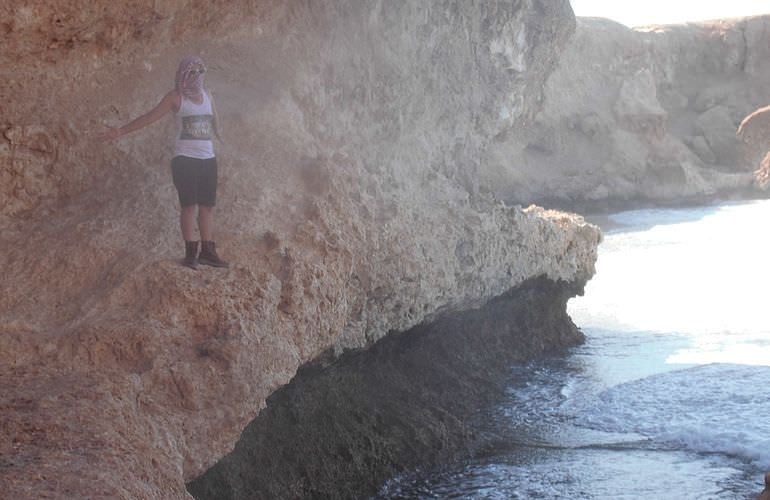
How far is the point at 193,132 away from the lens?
543 cm

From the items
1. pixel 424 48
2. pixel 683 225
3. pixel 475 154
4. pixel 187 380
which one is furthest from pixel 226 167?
pixel 683 225

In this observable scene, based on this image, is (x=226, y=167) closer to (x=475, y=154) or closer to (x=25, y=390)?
(x=25, y=390)

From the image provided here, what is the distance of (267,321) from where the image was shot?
5.28m

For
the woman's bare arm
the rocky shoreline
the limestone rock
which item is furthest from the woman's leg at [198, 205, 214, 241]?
the limestone rock

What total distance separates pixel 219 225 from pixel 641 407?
12.7ft

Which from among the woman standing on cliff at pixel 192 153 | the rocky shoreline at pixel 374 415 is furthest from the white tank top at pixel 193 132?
the rocky shoreline at pixel 374 415

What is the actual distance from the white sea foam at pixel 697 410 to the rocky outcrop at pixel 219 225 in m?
1.35

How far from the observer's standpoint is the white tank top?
17.8 feet

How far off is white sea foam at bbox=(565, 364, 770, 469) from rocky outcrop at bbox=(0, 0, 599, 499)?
135 cm

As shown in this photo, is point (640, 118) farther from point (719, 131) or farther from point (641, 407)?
point (641, 407)

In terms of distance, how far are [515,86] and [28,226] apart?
5941 millimetres

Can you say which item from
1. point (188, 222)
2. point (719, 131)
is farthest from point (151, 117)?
point (719, 131)

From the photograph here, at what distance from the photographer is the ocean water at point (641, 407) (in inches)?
251

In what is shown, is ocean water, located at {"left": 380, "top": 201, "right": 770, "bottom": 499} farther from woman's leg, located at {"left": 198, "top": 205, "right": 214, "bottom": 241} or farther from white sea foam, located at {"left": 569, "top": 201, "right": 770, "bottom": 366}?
woman's leg, located at {"left": 198, "top": 205, "right": 214, "bottom": 241}
